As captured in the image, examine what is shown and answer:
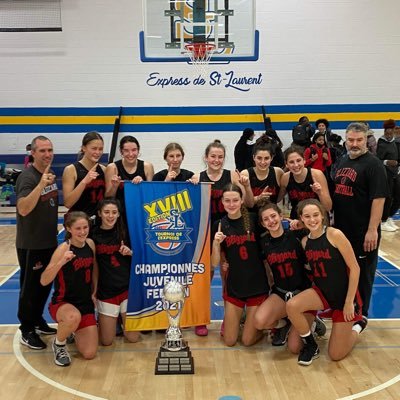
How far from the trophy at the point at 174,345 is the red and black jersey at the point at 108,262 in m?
0.68

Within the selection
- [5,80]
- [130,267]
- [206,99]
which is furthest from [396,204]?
[5,80]

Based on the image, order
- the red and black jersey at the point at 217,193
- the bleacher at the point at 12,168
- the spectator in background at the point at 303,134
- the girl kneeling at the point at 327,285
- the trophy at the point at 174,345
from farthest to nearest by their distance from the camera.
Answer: the bleacher at the point at 12,168 → the spectator in background at the point at 303,134 → the red and black jersey at the point at 217,193 → the girl kneeling at the point at 327,285 → the trophy at the point at 174,345

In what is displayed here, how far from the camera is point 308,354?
3971 millimetres

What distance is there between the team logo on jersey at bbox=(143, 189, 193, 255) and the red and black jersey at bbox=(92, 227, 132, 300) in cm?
29

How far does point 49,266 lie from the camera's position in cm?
395

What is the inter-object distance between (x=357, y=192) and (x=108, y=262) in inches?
85.8

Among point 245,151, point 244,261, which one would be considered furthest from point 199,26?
point 244,261

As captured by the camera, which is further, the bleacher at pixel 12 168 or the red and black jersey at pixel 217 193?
the bleacher at pixel 12 168

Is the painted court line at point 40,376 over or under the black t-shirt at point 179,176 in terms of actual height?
under

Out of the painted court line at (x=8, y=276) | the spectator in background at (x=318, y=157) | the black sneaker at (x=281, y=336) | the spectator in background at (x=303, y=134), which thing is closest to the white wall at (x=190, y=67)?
the spectator in background at (x=303, y=134)

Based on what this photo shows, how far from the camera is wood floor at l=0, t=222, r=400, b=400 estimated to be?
3.49m

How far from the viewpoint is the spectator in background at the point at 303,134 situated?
10.8 metres

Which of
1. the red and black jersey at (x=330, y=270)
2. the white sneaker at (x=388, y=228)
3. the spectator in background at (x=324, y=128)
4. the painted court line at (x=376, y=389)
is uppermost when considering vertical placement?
the spectator in background at (x=324, y=128)

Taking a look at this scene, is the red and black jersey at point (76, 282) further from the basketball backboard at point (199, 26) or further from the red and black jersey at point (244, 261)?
the basketball backboard at point (199, 26)
